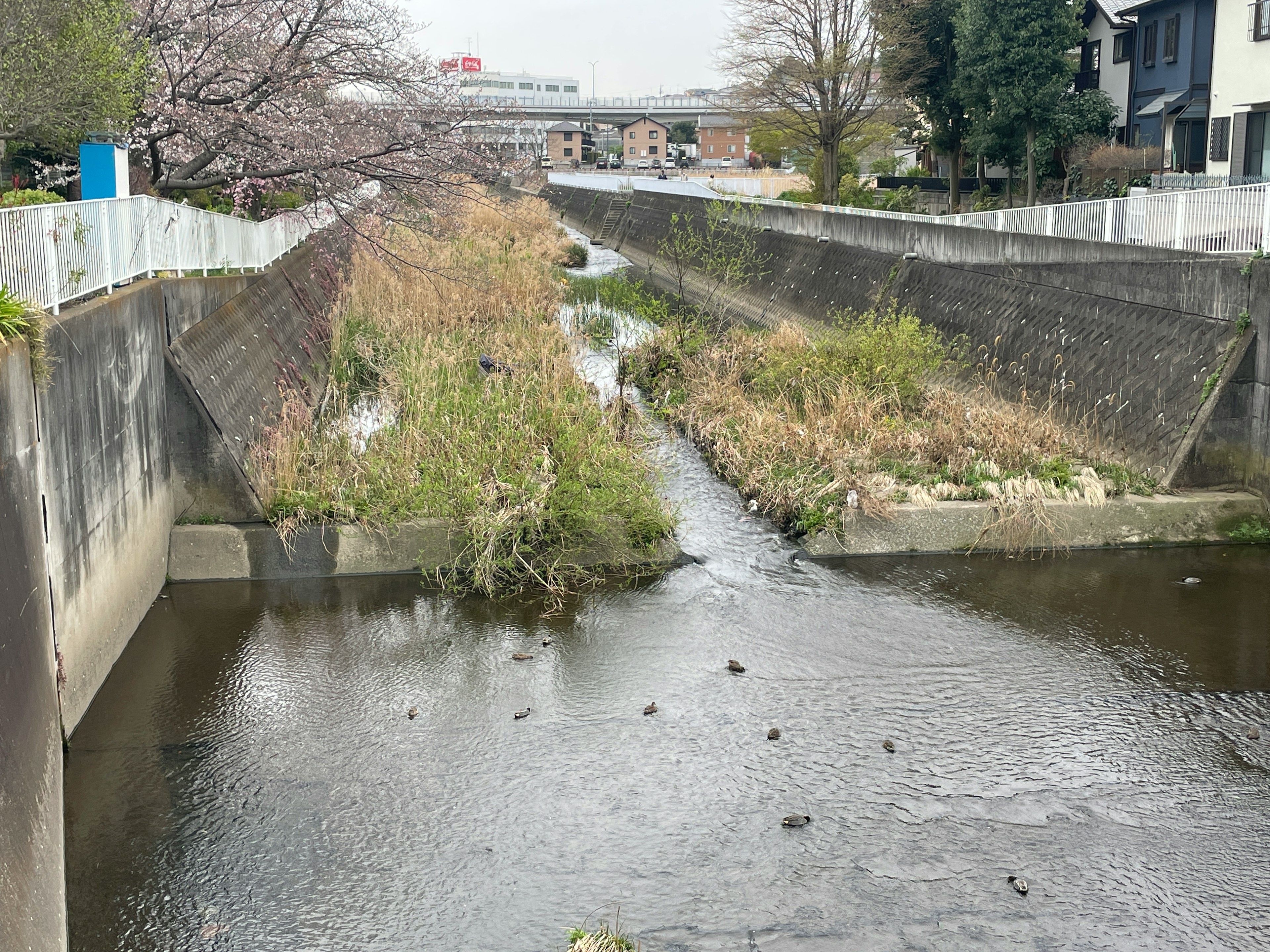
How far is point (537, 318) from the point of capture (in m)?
19.8

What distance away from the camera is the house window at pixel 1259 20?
27625 mm

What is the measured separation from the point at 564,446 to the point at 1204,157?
27.7 metres

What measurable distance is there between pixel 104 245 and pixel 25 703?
453cm

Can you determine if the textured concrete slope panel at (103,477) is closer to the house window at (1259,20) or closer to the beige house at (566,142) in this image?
the house window at (1259,20)

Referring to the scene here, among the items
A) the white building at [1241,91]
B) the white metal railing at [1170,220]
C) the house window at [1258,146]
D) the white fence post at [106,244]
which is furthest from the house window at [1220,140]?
the white fence post at [106,244]

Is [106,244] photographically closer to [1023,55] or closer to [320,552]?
[320,552]

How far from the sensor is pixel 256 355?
1351cm

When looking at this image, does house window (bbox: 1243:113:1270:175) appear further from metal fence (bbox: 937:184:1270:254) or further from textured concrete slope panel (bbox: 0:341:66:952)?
textured concrete slope panel (bbox: 0:341:66:952)

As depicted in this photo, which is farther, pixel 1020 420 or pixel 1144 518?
pixel 1020 420

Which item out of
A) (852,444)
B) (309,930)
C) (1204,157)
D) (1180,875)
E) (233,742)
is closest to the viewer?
(309,930)

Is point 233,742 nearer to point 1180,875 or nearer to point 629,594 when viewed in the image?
point 629,594

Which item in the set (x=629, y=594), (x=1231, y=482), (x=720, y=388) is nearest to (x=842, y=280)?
(x=720, y=388)

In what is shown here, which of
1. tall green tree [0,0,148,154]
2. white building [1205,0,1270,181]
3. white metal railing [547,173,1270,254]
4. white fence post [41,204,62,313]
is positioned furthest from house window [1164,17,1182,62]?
white fence post [41,204,62,313]

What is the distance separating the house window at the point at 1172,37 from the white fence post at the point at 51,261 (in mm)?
34558
